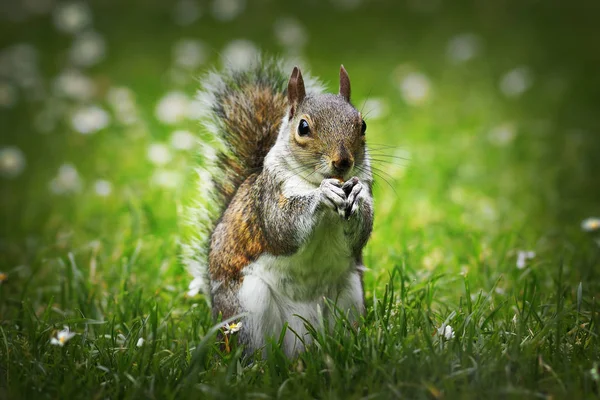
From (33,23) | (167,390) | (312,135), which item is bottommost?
(167,390)

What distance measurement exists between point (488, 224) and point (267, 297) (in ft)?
4.61

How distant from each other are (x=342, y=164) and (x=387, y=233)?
1097mm

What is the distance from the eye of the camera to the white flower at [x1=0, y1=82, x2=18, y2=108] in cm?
457

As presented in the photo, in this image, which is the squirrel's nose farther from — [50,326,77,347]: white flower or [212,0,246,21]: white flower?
[212,0,246,21]: white flower

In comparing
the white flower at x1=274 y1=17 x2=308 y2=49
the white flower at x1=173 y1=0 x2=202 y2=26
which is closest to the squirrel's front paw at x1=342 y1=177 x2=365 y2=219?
the white flower at x1=274 y1=17 x2=308 y2=49

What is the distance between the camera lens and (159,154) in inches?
145

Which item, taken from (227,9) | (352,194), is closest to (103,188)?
(352,194)

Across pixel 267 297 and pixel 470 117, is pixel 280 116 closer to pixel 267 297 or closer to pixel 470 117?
pixel 267 297

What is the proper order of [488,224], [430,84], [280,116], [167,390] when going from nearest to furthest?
[167,390] → [280,116] → [488,224] → [430,84]

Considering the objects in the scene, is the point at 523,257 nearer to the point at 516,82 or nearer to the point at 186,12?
the point at 516,82

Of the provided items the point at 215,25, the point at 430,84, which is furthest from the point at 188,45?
the point at 430,84

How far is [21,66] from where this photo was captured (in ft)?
16.8

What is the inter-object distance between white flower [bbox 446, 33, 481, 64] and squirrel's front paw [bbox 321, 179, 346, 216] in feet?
12.9

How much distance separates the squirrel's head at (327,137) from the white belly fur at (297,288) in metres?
0.16
